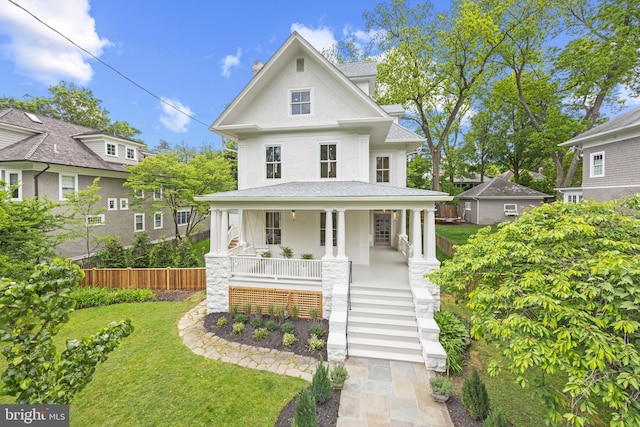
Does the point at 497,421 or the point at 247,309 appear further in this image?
the point at 247,309

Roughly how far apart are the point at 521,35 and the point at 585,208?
769 inches

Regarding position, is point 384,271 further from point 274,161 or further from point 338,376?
point 274,161

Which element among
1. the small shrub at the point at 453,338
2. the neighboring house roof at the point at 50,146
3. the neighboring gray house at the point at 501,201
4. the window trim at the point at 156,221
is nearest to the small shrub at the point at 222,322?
the small shrub at the point at 453,338

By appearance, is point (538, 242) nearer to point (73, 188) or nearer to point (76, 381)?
point (76, 381)

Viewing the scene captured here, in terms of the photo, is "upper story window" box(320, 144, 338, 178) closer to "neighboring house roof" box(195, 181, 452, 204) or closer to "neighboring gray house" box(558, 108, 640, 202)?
"neighboring house roof" box(195, 181, 452, 204)

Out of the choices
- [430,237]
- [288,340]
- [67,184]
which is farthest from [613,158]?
[67,184]

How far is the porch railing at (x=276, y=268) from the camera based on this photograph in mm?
8828

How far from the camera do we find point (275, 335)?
7.63 metres

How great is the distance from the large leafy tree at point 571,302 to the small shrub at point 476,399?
142cm

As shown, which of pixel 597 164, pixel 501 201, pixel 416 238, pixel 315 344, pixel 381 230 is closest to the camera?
pixel 315 344

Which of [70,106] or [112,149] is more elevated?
[70,106]

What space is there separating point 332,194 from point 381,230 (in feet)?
24.6

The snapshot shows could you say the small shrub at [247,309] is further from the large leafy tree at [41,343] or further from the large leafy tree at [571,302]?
the large leafy tree at [571,302]

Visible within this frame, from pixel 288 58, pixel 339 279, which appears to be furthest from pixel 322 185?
pixel 288 58
